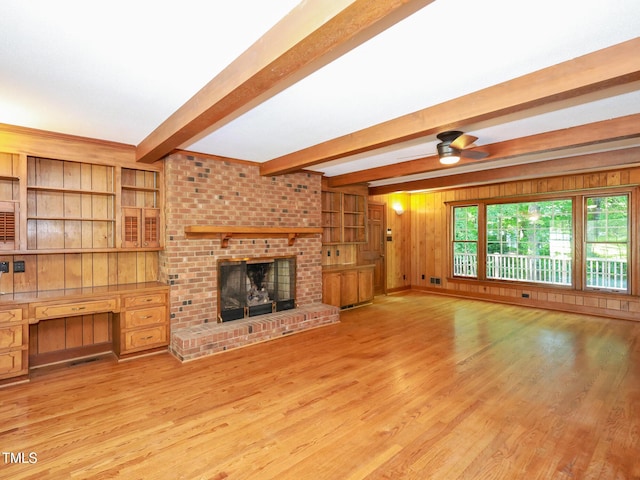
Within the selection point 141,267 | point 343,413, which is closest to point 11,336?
point 141,267

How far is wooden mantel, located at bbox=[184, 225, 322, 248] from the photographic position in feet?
14.1

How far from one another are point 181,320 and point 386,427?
2944mm

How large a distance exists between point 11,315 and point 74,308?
19.4 inches

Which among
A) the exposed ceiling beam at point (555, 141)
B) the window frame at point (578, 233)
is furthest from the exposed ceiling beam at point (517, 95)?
the window frame at point (578, 233)

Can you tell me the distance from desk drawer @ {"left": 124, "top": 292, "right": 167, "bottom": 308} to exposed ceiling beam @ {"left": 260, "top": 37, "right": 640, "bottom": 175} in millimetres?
2819

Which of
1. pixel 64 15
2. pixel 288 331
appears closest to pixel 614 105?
pixel 64 15

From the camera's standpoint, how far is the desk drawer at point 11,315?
10.5ft

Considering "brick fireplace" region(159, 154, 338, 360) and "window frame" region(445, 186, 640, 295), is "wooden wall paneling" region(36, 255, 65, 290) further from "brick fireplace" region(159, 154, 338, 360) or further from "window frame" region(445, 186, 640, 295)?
"window frame" region(445, 186, 640, 295)

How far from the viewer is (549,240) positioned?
653cm

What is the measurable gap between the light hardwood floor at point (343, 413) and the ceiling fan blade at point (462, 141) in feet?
7.93

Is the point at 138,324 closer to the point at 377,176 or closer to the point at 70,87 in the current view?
the point at 70,87

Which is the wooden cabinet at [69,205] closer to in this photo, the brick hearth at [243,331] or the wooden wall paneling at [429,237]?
the brick hearth at [243,331]

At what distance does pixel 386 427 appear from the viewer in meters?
2.54

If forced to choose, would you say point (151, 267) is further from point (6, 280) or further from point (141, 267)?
point (6, 280)
